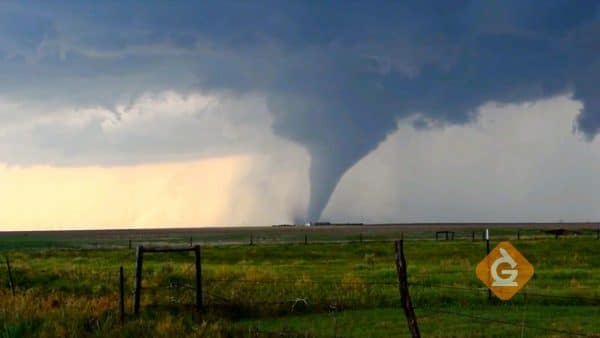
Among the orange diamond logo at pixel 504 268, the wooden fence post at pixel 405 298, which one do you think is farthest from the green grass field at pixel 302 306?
the wooden fence post at pixel 405 298

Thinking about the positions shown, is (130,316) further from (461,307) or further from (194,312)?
(461,307)

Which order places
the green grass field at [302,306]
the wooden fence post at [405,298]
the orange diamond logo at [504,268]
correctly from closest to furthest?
the wooden fence post at [405,298] → the green grass field at [302,306] → the orange diamond logo at [504,268]

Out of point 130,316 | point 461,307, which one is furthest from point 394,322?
point 130,316

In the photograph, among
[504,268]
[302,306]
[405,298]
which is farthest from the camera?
[302,306]

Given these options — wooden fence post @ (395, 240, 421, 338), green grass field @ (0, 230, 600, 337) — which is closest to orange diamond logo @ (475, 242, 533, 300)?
green grass field @ (0, 230, 600, 337)

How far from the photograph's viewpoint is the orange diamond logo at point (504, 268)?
1899 cm

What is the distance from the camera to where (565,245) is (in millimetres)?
62938

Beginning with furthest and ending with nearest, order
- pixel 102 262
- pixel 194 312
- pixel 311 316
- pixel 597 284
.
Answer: pixel 102 262
pixel 597 284
pixel 311 316
pixel 194 312

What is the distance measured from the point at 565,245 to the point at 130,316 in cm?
5178

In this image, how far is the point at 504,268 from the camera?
80.3ft

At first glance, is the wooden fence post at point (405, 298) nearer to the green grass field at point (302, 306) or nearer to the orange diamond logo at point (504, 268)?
the green grass field at point (302, 306)

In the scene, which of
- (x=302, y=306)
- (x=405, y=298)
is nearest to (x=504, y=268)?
(x=302, y=306)

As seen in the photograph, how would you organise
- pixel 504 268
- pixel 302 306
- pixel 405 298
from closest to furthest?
pixel 405 298
pixel 504 268
pixel 302 306

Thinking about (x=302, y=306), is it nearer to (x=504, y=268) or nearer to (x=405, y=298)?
(x=504, y=268)
